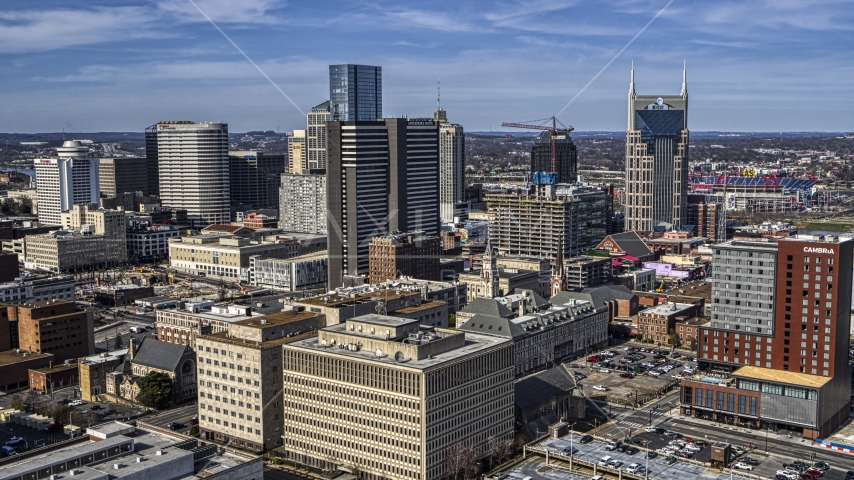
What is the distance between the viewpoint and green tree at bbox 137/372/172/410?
75875mm

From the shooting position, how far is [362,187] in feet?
402

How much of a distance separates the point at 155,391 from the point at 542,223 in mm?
76331

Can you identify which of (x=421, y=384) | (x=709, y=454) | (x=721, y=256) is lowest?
(x=709, y=454)

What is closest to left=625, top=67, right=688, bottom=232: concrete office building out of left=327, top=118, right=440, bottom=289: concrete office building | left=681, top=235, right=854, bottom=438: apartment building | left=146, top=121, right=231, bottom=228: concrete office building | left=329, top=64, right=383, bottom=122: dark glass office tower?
left=327, top=118, right=440, bottom=289: concrete office building

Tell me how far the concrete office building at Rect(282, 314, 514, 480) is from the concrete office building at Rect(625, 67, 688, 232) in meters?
117

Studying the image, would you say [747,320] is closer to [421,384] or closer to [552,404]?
[552,404]

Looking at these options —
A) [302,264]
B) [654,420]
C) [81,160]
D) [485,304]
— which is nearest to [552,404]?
[654,420]

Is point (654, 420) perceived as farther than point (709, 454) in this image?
Yes

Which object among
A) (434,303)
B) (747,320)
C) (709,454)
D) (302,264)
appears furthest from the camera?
(302,264)

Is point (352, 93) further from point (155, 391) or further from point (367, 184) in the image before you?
point (155, 391)

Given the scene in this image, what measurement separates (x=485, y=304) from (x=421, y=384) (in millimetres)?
32747

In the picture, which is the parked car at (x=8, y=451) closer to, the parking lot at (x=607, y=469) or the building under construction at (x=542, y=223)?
the parking lot at (x=607, y=469)

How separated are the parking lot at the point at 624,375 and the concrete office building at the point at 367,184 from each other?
135 ft

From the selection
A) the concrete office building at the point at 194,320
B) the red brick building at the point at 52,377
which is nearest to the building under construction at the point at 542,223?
the concrete office building at the point at 194,320
